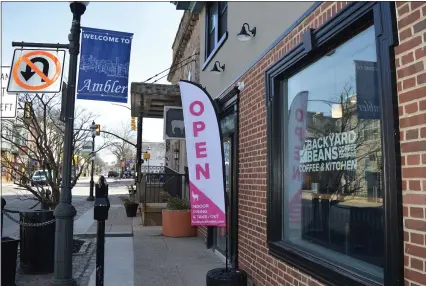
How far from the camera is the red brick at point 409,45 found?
2518mm

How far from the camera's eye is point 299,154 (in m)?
4.46

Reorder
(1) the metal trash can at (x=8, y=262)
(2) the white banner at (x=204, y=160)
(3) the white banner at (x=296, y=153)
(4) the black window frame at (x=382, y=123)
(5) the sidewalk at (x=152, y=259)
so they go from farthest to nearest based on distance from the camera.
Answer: (5) the sidewalk at (x=152, y=259), (1) the metal trash can at (x=8, y=262), (2) the white banner at (x=204, y=160), (3) the white banner at (x=296, y=153), (4) the black window frame at (x=382, y=123)

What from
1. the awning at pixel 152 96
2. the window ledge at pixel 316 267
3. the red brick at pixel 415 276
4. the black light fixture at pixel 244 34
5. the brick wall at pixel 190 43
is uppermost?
the brick wall at pixel 190 43

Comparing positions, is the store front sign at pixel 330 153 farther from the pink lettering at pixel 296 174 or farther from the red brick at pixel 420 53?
the red brick at pixel 420 53

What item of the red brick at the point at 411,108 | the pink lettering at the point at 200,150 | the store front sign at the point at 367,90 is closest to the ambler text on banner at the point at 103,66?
the pink lettering at the point at 200,150

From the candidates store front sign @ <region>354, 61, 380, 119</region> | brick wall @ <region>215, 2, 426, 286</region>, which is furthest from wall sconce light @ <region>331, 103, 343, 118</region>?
brick wall @ <region>215, 2, 426, 286</region>

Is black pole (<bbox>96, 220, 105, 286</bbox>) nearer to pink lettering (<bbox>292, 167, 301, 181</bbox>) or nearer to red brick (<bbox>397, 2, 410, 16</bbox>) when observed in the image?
pink lettering (<bbox>292, 167, 301, 181</bbox>)

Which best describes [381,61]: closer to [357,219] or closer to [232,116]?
[357,219]

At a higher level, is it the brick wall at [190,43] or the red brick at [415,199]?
the brick wall at [190,43]

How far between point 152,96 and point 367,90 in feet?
27.8

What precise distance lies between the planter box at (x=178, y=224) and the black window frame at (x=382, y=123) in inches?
192

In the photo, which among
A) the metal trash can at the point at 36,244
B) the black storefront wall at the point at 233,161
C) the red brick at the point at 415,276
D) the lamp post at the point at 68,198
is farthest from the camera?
the black storefront wall at the point at 233,161

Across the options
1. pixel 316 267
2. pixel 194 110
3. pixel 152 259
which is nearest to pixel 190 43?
pixel 152 259

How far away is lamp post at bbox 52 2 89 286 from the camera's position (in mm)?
5176
